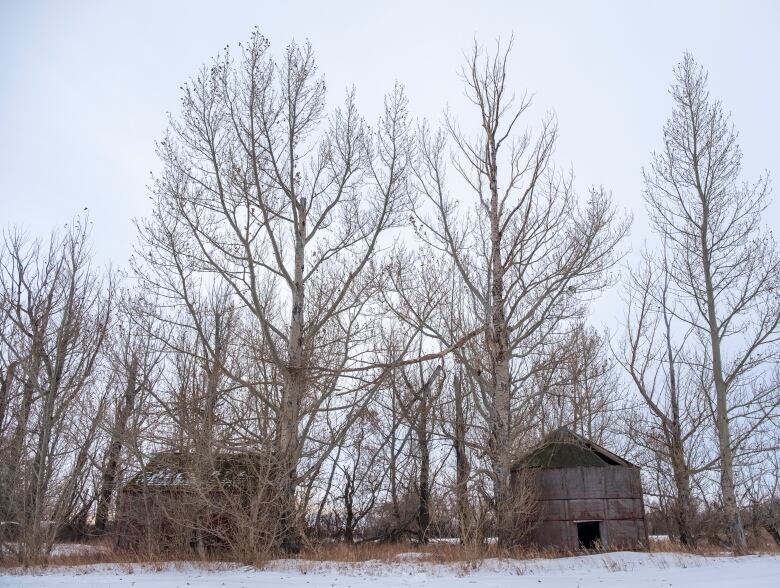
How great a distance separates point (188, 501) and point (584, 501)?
954 cm

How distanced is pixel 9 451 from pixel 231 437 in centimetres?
685

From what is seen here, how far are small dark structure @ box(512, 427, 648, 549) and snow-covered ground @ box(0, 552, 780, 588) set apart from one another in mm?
1283

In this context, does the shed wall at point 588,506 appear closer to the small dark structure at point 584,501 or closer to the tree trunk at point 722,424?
the small dark structure at point 584,501

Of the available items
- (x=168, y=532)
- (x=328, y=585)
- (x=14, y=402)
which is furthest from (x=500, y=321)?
(x=14, y=402)

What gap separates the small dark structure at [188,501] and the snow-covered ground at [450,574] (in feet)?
3.71

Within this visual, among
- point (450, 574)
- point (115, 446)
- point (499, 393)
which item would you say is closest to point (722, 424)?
point (499, 393)

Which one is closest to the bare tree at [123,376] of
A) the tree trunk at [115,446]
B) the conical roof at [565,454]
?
the tree trunk at [115,446]

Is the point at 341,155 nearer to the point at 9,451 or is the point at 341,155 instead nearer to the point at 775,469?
the point at 9,451

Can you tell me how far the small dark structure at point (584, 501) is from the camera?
1474 cm

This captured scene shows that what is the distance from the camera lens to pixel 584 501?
48.9ft

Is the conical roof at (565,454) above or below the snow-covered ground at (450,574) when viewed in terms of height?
above

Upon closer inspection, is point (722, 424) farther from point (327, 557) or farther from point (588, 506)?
point (327, 557)

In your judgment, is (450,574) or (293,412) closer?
(450,574)

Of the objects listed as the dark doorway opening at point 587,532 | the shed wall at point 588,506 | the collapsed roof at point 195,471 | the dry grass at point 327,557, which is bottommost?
the dark doorway opening at point 587,532
